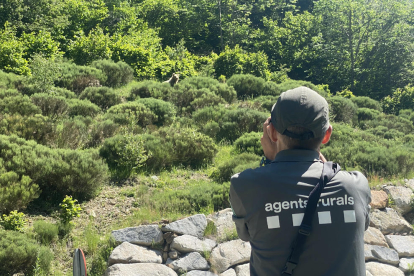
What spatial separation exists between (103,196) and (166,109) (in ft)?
17.1

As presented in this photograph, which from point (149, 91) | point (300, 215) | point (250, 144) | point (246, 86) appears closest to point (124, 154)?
point (250, 144)

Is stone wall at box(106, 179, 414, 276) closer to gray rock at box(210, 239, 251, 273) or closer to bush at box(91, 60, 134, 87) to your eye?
gray rock at box(210, 239, 251, 273)

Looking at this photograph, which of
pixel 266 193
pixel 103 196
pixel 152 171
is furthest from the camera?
pixel 152 171

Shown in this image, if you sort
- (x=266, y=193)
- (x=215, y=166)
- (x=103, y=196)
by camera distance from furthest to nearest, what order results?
(x=215, y=166), (x=103, y=196), (x=266, y=193)

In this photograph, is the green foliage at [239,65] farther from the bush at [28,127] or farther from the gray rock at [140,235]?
the gray rock at [140,235]

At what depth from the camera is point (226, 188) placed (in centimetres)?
730

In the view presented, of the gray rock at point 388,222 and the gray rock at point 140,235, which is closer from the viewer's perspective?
the gray rock at point 140,235

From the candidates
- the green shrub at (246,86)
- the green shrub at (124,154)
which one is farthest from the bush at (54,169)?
the green shrub at (246,86)

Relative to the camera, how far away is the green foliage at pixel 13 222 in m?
5.70

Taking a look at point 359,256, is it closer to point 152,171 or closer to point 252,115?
point 152,171

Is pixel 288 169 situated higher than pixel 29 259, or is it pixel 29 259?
pixel 288 169

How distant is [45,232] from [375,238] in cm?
472

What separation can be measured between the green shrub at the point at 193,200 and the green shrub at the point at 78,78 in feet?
25.4

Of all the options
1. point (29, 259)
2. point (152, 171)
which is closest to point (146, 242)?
point (29, 259)
